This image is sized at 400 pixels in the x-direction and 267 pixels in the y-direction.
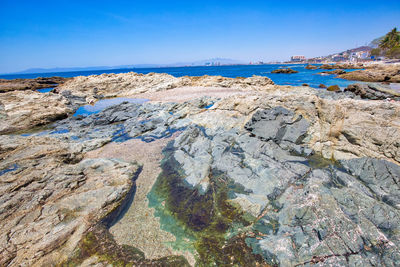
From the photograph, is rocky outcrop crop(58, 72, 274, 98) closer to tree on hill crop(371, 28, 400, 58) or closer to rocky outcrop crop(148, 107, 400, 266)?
rocky outcrop crop(148, 107, 400, 266)

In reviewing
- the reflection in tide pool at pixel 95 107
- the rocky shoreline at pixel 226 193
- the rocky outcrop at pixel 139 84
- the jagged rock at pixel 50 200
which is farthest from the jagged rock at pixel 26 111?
the jagged rock at pixel 50 200

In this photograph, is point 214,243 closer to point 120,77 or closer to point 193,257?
point 193,257

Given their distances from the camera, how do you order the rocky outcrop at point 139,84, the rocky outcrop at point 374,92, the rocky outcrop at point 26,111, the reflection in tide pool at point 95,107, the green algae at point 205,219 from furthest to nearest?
the rocky outcrop at point 139,84 < the reflection in tide pool at point 95,107 < the rocky outcrop at point 374,92 < the rocky outcrop at point 26,111 < the green algae at point 205,219

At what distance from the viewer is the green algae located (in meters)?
5.37

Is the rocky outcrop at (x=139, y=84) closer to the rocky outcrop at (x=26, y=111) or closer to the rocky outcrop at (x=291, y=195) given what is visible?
the rocky outcrop at (x=26, y=111)

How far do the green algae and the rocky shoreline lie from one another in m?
0.04

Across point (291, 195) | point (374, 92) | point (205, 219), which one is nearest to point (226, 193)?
point (205, 219)

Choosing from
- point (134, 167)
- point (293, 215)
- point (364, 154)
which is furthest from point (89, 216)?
point (364, 154)

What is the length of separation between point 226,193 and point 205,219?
1.53 metres

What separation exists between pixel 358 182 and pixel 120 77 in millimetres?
44948

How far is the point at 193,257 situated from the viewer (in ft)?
17.7

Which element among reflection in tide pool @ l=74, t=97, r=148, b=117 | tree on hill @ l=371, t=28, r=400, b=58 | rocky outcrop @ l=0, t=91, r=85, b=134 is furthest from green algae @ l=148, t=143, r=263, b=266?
tree on hill @ l=371, t=28, r=400, b=58

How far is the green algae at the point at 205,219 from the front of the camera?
537 cm

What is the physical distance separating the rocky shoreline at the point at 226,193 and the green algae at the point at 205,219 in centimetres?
4
